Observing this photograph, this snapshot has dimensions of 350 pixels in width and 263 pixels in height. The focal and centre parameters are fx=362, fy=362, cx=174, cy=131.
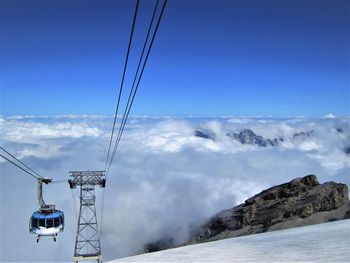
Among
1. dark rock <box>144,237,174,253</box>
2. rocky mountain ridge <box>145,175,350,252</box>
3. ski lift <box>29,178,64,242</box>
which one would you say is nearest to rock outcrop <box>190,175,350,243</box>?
rocky mountain ridge <box>145,175,350,252</box>

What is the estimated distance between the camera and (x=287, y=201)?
82.9 meters

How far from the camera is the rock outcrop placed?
71688mm

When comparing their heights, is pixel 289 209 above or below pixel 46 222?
below

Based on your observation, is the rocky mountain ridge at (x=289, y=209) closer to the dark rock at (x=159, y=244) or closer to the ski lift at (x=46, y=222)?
→ the dark rock at (x=159, y=244)

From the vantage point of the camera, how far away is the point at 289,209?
256ft

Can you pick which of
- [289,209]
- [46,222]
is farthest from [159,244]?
[46,222]

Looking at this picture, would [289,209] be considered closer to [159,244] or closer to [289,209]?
[289,209]

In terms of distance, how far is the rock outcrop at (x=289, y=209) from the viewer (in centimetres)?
7169

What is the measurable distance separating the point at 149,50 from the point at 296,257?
18.6 m

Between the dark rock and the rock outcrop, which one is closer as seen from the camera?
the rock outcrop

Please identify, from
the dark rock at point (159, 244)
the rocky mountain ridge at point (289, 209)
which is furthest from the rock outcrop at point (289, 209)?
the dark rock at point (159, 244)

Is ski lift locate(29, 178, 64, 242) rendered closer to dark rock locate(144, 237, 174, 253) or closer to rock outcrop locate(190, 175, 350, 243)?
rock outcrop locate(190, 175, 350, 243)

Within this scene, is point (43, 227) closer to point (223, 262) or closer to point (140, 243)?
point (223, 262)

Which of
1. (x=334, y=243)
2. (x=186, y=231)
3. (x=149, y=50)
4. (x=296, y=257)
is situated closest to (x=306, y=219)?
(x=334, y=243)
